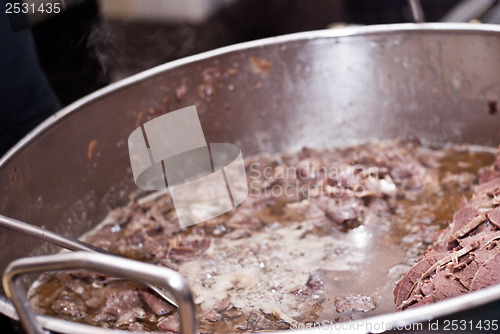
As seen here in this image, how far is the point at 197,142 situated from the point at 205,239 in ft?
1.38

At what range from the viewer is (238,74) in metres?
2.01

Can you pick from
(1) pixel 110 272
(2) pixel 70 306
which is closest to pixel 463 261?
(1) pixel 110 272

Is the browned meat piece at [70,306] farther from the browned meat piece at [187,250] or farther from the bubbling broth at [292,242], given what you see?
the browned meat piece at [187,250]

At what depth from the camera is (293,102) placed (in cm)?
211

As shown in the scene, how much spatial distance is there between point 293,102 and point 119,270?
4.67 ft

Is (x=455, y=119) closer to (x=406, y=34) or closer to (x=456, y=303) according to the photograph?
(x=406, y=34)

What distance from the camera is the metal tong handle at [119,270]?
2.51 feet

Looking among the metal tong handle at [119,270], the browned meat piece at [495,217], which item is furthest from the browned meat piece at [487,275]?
the metal tong handle at [119,270]

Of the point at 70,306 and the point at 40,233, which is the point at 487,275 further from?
the point at 70,306

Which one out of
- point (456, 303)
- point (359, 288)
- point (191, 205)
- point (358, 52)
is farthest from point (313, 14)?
point (456, 303)

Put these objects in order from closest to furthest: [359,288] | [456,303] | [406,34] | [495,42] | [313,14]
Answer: [456,303] → [359,288] → [495,42] → [406,34] → [313,14]

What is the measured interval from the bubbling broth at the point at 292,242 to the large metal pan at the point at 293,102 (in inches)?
3.3

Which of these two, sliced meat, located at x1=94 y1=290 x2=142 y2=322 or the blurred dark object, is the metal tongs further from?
the blurred dark object

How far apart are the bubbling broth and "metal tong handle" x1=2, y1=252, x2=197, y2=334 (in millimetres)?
562
